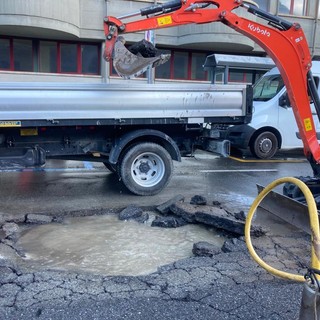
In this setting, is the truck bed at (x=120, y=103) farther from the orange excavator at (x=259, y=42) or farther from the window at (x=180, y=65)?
the window at (x=180, y=65)

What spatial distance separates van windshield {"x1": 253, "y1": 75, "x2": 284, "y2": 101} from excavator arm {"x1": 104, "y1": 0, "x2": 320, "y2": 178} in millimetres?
5569

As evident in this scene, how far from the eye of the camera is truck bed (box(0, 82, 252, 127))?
19.7 ft

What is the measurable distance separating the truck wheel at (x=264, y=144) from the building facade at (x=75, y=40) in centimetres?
723

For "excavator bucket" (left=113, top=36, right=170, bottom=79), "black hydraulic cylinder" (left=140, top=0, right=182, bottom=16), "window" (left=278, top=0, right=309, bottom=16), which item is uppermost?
"window" (left=278, top=0, right=309, bottom=16)

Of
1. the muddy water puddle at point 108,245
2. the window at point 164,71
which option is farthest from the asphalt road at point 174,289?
the window at point 164,71

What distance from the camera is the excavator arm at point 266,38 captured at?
221 inches

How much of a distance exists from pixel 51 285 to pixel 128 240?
59.8 inches

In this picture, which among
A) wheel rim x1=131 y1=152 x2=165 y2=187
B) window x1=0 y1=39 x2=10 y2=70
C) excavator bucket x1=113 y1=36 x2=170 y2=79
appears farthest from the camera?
window x1=0 y1=39 x2=10 y2=70

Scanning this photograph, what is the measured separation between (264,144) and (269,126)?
1.77 ft

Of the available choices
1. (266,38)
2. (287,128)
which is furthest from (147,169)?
(287,128)

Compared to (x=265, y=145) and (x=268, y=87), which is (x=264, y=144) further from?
(x=268, y=87)

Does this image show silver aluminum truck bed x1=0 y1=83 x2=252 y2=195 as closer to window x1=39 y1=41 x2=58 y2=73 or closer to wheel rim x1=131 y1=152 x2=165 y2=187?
wheel rim x1=131 y1=152 x2=165 y2=187

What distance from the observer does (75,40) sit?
707 inches

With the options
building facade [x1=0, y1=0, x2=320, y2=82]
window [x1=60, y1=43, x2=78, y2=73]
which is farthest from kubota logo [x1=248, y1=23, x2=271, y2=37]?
window [x1=60, y1=43, x2=78, y2=73]
